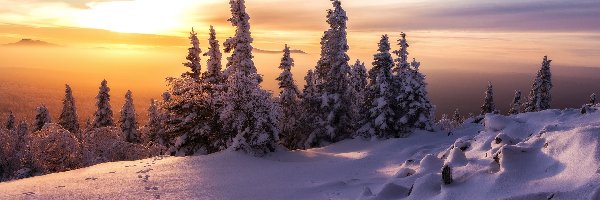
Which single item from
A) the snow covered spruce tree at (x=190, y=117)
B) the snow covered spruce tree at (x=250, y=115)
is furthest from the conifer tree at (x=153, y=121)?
the snow covered spruce tree at (x=250, y=115)

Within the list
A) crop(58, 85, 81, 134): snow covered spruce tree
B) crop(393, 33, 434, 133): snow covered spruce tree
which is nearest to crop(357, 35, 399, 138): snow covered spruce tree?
crop(393, 33, 434, 133): snow covered spruce tree

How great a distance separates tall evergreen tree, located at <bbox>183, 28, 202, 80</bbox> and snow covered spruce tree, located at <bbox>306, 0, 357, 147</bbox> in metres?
11.3

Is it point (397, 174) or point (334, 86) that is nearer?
point (397, 174)

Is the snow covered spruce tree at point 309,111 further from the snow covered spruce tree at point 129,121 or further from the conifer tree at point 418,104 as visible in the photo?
the snow covered spruce tree at point 129,121

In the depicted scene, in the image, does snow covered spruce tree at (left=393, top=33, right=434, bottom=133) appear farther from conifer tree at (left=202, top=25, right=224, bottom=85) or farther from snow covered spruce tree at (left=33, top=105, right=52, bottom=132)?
snow covered spruce tree at (left=33, top=105, right=52, bottom=132)

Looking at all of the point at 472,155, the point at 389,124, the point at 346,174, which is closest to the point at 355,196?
the point at 472,155

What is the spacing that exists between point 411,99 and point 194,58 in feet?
58.2

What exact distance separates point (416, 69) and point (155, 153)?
23.6 m

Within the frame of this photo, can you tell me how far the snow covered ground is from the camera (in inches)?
321

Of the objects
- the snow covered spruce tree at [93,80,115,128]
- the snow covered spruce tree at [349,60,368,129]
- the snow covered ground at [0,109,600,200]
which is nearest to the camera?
the snow covered ground at [0,109,600,200]

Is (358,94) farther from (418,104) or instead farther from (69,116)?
(69,116)

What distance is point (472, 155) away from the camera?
12.6 metres

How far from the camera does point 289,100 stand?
40000mm

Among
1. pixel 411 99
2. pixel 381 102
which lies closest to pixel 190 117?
pixel 381 102
